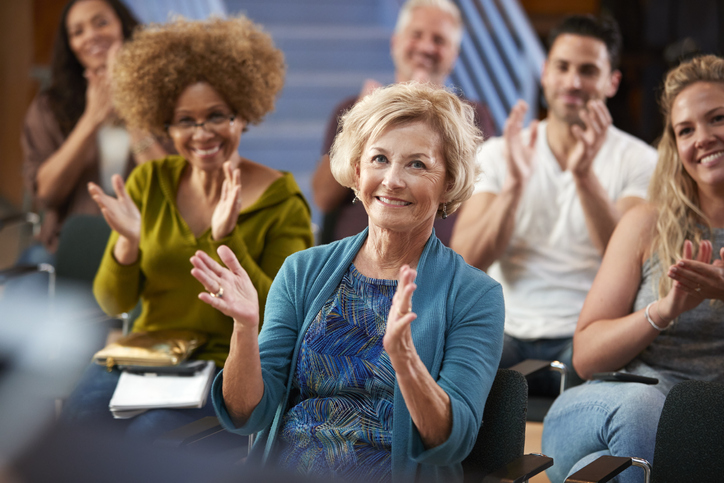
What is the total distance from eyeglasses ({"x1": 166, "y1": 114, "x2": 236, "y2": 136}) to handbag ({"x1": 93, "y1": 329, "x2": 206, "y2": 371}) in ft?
1.87

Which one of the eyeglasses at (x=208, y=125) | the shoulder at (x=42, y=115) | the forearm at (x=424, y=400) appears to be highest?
the shoulder at (x=42, y=115)

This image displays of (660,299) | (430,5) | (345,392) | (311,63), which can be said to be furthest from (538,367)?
(311,63)

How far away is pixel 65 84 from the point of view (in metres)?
3.21

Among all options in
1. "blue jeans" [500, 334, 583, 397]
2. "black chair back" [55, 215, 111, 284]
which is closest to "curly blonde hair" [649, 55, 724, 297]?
"blue jeans" [500, 334, 583, 397]

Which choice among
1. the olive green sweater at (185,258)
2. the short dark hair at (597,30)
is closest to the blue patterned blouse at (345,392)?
the olive green sweater at (185,258)

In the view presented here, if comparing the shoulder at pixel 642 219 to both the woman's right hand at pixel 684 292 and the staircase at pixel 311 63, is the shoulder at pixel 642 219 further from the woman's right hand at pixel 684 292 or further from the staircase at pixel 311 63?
the staircase at pixel 311 63

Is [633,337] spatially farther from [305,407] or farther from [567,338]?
[305,407]

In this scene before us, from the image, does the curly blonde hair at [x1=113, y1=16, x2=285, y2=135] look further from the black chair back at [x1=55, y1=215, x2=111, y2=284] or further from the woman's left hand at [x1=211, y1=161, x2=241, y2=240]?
the black chair back at [x1=55, y1=215, x2=111, y2=284]

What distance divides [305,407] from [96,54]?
7.24 feet

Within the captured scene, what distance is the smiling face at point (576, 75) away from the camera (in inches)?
106

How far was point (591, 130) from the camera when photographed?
8.02 feet

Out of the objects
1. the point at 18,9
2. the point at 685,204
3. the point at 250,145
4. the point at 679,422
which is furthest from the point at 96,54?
the point at 18,9

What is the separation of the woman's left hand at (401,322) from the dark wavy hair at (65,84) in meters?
2.41

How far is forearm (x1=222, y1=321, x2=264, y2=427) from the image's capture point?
1354mm
